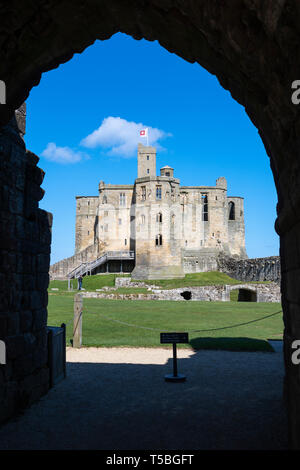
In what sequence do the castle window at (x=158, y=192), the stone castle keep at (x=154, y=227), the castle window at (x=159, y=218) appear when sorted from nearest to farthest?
the stone castle keep at (x=154, y=227) → the castle window at (x=159, y=218) → the castle window at (x=158, y=192)

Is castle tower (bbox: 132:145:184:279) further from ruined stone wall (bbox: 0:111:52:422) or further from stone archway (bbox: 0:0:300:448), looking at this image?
stone archway (bbox: 0:0:300:448)

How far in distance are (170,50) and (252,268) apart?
37.9 m

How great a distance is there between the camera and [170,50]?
179 inches

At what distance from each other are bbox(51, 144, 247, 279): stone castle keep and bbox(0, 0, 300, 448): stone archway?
3718 centimetres

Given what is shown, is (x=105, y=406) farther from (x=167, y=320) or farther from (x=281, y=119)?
(x=167, y=320)

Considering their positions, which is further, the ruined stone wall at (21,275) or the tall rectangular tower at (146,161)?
the tall rectangular tower at (146,161)

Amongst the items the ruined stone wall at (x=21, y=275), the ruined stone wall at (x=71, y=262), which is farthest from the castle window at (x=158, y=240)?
the ruined stone wall at (x=21, y=275)

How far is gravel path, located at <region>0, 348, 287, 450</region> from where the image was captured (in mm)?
4520

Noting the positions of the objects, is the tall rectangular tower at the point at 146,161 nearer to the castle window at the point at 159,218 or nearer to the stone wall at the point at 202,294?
the castle window at the point at 159,218

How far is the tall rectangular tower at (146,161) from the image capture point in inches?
1984

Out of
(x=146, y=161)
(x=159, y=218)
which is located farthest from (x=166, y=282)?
(x=146, y=161)

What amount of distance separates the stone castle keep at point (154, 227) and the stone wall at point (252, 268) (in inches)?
60.0

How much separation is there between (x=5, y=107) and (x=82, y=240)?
180ft

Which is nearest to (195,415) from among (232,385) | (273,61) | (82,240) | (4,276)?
(232,385)
